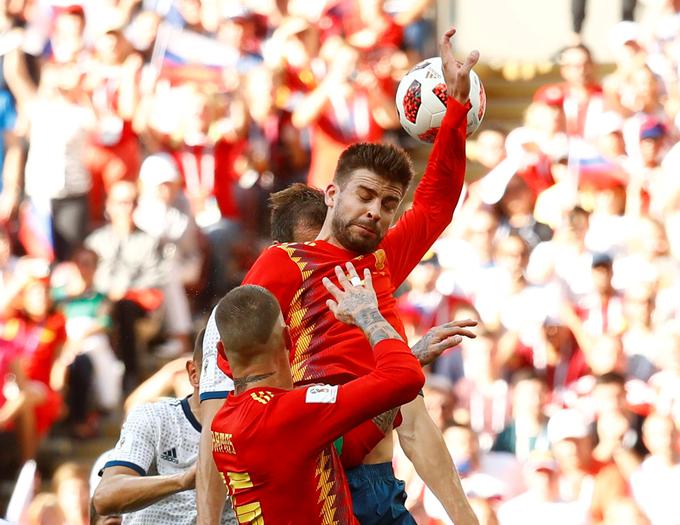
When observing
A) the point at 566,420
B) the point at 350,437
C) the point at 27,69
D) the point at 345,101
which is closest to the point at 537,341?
the point at 566,420

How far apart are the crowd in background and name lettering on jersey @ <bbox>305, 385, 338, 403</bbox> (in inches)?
183

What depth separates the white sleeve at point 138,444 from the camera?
5102 millimetres

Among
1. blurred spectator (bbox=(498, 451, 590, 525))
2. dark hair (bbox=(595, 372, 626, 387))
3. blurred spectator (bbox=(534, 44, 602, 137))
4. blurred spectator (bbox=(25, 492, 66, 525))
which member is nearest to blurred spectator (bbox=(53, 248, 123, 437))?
blurred spectator (bbox=(25, 492, 66, 525))

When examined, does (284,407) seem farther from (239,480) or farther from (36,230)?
(36,230)

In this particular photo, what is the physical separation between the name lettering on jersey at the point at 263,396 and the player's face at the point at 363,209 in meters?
0.88

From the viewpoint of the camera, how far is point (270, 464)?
409 cm

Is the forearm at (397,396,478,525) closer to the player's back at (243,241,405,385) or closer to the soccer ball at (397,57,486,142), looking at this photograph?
the player's back at (243,241,405,385)

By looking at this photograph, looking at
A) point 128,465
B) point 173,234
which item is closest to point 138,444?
point 128,465

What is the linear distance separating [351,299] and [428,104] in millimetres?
1506

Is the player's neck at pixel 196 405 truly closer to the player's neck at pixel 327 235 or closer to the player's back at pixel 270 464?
the player's neck at pixel 327 235

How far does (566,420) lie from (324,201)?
3.81 metres

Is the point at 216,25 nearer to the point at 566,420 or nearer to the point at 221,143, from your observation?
the point at 221,143

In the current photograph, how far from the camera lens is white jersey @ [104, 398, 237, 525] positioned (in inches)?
204

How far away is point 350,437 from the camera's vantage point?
4844 millimetres
